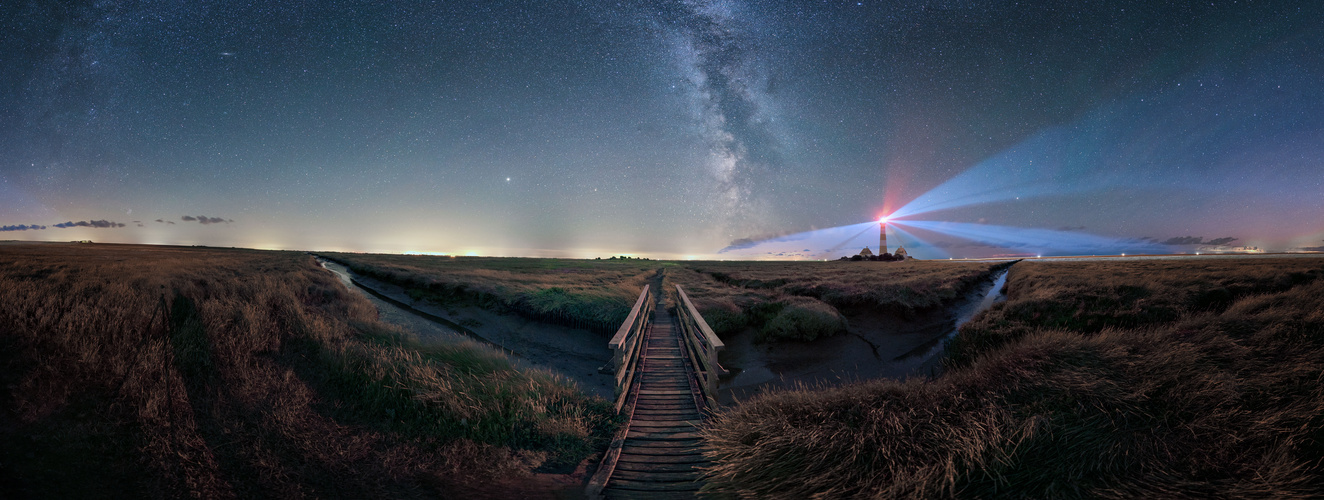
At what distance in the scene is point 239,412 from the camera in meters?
4.92

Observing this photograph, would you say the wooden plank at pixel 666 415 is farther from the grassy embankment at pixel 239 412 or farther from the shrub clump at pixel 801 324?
the shrub clump at pixel 801 324

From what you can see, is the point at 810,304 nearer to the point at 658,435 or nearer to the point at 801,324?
the point at 801,324

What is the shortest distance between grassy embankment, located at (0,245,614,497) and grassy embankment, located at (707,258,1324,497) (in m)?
2.95

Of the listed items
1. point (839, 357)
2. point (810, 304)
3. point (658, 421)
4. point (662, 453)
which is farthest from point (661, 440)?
point (810, 304)

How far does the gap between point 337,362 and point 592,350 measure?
8564 millimetres

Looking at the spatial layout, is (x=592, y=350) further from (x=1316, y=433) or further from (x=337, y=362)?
(x=1316, y=433)

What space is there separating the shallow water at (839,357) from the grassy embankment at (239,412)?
5.70 m

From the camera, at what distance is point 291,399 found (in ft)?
17.6

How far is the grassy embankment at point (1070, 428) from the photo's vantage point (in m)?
2.72

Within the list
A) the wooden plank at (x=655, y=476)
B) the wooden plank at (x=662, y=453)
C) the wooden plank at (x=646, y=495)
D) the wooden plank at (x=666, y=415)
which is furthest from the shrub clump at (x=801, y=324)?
the wooden plank at (x=646, y=495)

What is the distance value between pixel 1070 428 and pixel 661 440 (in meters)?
4.13

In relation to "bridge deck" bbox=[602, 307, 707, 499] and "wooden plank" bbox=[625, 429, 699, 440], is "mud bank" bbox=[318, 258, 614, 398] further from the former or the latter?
"wooden plank" bbox=[625, 429, 699, 440]

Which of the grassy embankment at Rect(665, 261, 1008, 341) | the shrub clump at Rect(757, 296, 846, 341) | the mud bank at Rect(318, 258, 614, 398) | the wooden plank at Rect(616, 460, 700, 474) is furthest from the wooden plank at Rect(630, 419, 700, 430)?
the shrub clump at Rect(757, 296, 846, 341)

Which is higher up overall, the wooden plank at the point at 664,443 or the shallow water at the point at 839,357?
the wooden plank at the point at 664,443
